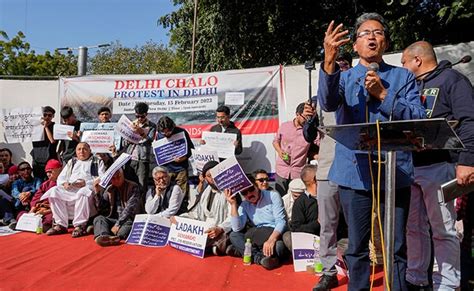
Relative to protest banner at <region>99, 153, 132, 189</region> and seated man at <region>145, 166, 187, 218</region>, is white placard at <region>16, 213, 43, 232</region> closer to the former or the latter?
protest banner at <region>99, 153, 132, 189</region>

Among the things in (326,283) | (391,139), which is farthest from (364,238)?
(326,283)

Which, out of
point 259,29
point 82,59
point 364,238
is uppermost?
point 259,29

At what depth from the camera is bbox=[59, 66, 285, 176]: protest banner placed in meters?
6.25

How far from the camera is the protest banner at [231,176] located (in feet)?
14.9

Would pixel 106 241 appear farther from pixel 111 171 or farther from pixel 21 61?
pixel 21 61

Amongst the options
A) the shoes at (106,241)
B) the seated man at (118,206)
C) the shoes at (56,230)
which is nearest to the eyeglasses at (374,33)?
the shoes at (106,241)

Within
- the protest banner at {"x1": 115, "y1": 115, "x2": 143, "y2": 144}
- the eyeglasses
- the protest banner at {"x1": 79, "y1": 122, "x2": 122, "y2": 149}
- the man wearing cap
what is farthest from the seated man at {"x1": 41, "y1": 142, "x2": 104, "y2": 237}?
the eyeglasses

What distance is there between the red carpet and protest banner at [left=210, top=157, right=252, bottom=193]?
2.41ft

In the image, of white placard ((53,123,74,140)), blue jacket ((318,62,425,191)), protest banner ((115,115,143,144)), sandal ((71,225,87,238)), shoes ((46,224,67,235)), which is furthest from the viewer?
white placard ((53,123,74,140))

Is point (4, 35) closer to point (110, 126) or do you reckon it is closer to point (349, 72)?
point (110, 126)

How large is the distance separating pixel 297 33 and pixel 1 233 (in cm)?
669

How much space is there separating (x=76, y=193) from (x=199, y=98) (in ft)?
7.24

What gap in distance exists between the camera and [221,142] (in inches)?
230

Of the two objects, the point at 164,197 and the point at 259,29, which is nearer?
the point at 164,197
